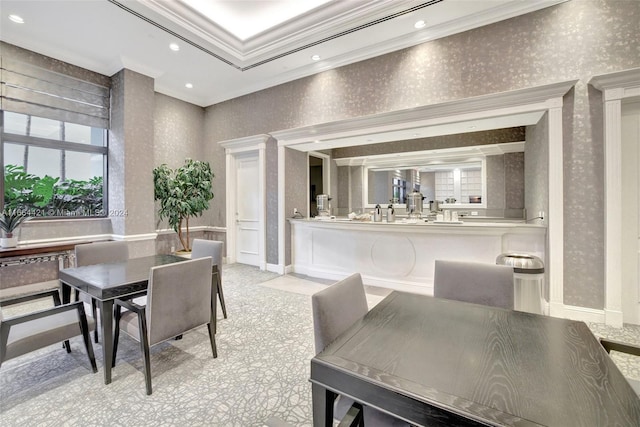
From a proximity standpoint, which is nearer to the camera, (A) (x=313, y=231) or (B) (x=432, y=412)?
(B) (x=432, y=412)

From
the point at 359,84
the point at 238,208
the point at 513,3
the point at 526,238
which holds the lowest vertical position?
the point at 526,238

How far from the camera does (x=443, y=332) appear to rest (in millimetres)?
1202

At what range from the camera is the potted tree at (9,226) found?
3410 mm

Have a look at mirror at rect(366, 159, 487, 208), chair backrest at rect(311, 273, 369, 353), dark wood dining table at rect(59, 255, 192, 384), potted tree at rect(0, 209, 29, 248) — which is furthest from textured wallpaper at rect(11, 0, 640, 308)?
chair backrest at rect(311, 273, 369, 353)

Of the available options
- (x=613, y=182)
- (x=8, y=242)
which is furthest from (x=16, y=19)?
(x=613, y=182)

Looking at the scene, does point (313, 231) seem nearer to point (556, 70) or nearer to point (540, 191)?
point (540, 191)

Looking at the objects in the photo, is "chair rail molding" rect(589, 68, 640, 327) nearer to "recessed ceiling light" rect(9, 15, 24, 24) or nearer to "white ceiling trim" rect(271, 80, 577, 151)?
"white ceiling trim" rect(271, 80, 577, 151)

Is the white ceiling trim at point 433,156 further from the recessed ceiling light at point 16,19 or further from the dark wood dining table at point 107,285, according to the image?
the recessed ceiling light at point 16,19

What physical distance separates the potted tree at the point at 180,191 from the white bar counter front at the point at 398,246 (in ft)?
5.68

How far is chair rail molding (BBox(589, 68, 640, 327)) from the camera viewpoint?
2678mm

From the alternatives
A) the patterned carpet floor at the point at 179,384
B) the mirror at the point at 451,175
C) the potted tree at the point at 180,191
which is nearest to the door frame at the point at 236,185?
the potted tree at the point at 180,191

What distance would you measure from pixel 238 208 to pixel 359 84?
3.25 m

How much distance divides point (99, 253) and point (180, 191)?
6.74ft

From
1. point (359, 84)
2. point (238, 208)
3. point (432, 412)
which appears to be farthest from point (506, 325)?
point (238, 208)
